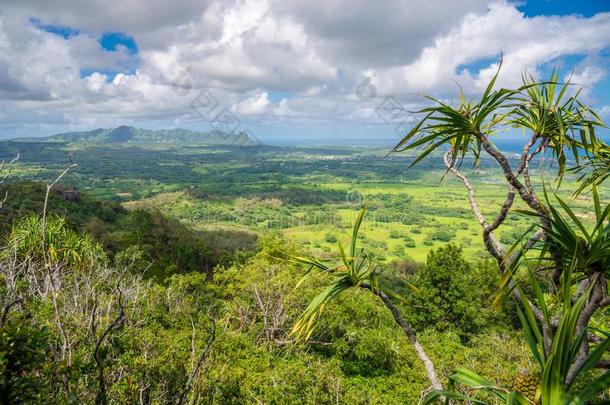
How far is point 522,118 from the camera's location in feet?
9.03

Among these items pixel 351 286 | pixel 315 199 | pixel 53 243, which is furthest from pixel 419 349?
pixel 315 199

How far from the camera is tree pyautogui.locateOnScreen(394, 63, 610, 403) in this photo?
1.72 m

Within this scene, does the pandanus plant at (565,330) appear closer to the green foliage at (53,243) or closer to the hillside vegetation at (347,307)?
the hillside vegetation at (347,307)

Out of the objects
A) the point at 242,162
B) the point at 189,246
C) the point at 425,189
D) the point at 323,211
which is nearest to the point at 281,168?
the point at 242,162

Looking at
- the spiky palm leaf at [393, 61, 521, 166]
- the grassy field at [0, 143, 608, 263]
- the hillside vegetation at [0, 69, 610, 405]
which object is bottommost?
the grassy field at [0, 143, 608, 263]

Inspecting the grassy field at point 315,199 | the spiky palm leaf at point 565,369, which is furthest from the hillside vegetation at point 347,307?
the grassy field at point 315,199

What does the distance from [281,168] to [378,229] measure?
10276cm

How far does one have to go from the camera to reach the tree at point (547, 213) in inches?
67.6

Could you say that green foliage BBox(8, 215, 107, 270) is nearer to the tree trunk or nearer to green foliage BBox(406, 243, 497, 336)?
the tree trunk

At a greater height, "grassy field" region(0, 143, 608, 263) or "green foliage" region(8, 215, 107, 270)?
"green foliage" region(8, 215, 107, 270)

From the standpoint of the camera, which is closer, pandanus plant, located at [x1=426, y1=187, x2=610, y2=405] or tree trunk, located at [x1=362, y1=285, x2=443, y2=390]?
pandanus plant, located at [x1=426, y1=187, x2=610, y2=405]

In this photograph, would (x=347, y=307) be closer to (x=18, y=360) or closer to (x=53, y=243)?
(x=53, y=243)

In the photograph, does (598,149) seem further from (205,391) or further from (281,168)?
(281,168)

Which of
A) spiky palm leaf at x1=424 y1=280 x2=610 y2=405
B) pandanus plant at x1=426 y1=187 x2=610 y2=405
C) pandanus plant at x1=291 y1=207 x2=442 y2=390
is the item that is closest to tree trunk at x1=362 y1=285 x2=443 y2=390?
pandanus plant at x1=291 y1=207 x2=442 y2=390
